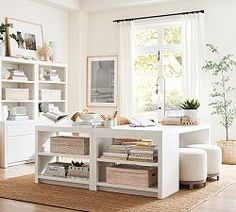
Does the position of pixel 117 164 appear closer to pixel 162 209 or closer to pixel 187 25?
pixel 162 209

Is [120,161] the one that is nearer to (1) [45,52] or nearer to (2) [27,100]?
(2) [27,100]

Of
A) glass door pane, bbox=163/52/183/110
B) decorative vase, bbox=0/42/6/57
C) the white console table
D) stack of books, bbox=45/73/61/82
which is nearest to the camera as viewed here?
the white console table

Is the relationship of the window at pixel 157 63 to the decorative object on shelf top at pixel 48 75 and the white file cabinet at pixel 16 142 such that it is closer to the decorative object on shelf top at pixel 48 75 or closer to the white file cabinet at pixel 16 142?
the decorative object on shelf top at pixel 48 75

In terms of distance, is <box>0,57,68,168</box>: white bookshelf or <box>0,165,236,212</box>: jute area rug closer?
<box>0,165,236,212</box>: jute area rug

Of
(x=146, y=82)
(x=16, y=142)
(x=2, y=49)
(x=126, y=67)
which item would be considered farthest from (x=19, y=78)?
(x=146, y=82)

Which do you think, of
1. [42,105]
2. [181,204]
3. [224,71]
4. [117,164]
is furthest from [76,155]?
[224,71]

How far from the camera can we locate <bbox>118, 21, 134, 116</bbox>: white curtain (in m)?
7.79

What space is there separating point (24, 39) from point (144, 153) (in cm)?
386

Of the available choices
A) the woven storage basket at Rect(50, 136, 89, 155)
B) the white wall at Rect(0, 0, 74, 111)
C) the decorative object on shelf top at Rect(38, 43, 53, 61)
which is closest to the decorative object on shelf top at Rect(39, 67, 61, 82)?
the decorative object on shelf top at Rect(38, 43, 53, 61)

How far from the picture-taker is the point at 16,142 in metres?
6.33

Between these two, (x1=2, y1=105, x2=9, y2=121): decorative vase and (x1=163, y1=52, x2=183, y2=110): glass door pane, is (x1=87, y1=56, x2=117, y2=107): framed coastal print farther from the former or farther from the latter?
(x1=2, y1=105, x2=9, y2=121): decorative vase

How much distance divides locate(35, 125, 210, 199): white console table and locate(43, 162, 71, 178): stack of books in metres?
0.05

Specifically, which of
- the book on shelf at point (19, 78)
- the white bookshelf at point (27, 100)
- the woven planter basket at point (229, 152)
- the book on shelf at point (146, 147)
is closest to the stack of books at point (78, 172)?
the book on shelf at point (146, 147)

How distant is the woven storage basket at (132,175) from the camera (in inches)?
164
